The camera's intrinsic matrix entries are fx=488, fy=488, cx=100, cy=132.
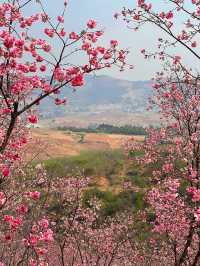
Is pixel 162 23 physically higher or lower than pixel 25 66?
higher

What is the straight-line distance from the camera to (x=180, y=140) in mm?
19859

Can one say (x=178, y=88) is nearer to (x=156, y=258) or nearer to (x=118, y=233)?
(x=118, y=233)

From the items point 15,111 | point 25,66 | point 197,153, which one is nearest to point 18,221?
point 15,111

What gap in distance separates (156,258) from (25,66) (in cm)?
2572

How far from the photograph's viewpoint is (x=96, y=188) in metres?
75.1

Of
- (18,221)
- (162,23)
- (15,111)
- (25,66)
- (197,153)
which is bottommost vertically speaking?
(18,221)

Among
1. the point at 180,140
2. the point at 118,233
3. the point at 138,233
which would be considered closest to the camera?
the point at 180,140

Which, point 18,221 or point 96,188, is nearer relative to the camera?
point 18,221

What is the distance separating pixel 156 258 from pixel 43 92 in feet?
84.4

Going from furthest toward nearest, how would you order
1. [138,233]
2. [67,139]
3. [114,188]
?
[67,139] < [114,188] < [138,233]

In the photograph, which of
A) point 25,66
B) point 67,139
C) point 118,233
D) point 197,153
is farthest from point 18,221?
point 67,139

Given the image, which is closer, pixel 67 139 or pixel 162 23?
pixel 162 23

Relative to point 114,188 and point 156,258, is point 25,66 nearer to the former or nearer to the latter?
point 156,258

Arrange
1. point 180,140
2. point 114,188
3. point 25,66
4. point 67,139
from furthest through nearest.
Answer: point 67,139 → point 114,188 → point 180,140 → point 25,66
